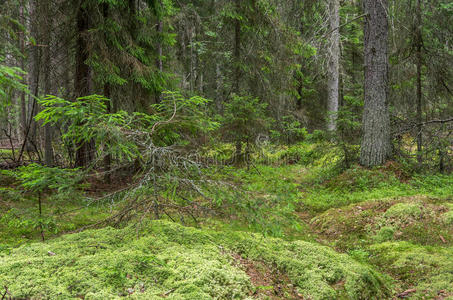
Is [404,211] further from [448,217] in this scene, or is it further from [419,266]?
[419,266]

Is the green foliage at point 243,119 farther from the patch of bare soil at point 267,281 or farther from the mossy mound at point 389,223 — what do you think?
the patch of bare soil at point 267,281

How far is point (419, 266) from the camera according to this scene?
3801 mm

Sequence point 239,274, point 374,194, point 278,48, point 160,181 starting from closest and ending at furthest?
1. point 239,274
2. point 160,181
3. point 374,194
4. point 278,48

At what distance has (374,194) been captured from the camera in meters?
6.94

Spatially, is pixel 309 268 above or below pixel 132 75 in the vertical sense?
below

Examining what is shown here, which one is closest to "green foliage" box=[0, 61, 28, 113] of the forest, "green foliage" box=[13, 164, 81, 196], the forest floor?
the forest

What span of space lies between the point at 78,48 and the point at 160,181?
19.4 feet

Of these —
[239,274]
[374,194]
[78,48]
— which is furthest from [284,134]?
[239,274]

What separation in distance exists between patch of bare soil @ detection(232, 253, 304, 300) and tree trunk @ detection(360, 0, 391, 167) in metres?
6.77

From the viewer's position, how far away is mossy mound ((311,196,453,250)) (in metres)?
4.82

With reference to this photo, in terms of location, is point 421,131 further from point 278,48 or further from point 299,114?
point 299,114

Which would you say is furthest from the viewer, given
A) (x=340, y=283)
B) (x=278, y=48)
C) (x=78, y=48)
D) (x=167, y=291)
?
(x=278, y=48)

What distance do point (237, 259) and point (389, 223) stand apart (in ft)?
13.0

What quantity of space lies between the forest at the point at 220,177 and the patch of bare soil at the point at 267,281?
16 mm
